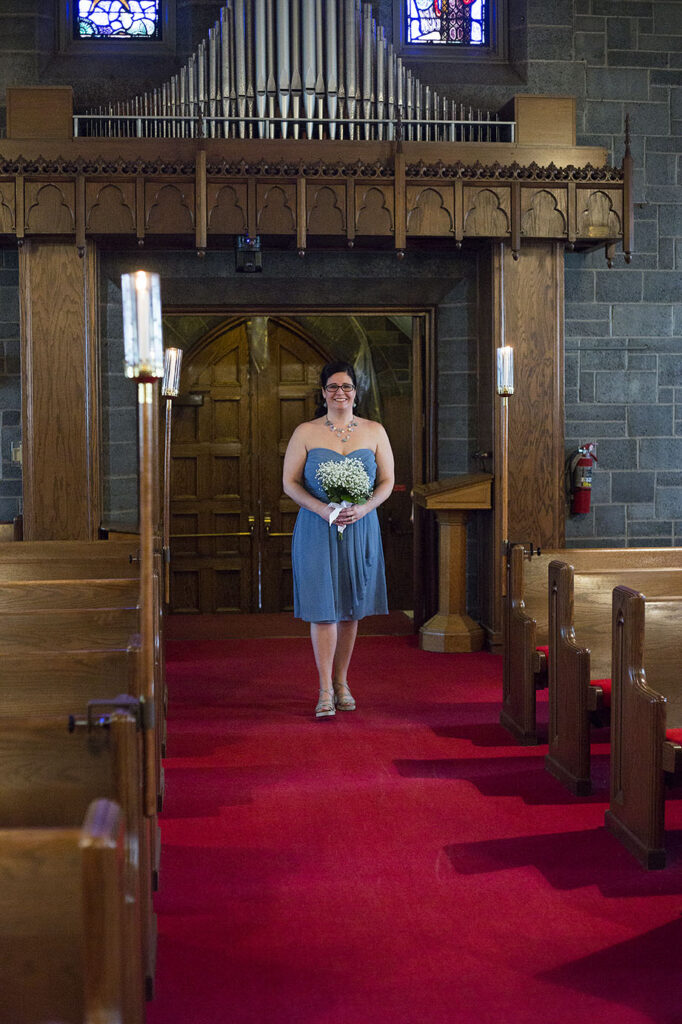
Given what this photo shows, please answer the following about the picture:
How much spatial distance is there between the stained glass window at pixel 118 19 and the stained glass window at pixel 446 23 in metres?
1.84

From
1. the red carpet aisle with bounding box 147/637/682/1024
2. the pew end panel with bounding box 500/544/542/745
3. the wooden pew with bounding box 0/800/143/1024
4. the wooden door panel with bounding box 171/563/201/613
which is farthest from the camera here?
the wooden door panel with bounding box 171/563/201/613

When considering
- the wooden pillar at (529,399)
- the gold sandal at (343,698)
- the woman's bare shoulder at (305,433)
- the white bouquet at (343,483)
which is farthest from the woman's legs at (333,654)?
the wooden pillar at (529,399)

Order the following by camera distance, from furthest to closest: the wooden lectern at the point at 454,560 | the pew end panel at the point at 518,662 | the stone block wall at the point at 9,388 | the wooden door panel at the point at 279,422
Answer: the wooden door panel at the point at 279,422, the stone block wall at the point at 9,388, the wooden lectern at the point at 454,560, the pew end panel at the point at 518,662

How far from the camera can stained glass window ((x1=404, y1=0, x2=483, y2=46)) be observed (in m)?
7.82

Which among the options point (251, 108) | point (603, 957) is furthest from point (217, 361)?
point (603, 957)

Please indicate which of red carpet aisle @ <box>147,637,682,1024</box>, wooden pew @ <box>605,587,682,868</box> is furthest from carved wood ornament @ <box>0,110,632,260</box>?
wooden pew @ <box>605,587,682,868</box>

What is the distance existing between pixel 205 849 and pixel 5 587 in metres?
1.40

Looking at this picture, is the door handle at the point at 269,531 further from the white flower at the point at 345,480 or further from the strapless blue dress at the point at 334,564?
the white flower at the point at 345,480

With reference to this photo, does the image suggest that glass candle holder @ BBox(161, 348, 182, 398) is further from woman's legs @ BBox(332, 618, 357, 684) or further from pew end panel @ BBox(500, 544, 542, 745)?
pew end panel @ BBox(500, 544, 542, 745)

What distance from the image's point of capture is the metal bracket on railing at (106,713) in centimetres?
244


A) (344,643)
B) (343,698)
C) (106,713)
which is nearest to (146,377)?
(106,713)

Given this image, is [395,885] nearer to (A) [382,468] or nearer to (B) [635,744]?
(B) [635,744]

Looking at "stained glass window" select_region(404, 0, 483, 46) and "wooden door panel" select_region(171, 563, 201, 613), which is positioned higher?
"stained glass window" select_region(404, 0, 483, 46)

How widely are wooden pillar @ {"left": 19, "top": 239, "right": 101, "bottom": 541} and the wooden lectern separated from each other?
2280mm
